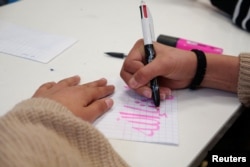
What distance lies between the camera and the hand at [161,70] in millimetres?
568

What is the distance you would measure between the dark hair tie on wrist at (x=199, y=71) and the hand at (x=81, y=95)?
0.17m

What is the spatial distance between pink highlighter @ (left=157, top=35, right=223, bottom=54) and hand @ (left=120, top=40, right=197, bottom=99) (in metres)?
0.10

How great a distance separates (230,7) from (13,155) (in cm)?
78

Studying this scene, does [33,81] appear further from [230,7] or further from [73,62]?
[230,7]

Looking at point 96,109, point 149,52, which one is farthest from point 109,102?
point 149,52

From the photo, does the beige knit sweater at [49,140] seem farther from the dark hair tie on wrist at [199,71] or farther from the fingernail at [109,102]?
the dark hair tie on wrist at [199,71]

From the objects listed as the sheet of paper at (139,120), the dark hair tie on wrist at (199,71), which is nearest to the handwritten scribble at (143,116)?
the sheet of paper at (139,120)

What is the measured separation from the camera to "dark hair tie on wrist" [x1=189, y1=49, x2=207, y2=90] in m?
0.62

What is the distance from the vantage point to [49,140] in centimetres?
40

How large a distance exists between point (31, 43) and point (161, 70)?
355 mm

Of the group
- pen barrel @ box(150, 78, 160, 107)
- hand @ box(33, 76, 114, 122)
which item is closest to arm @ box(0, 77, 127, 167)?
hand @ box(33, 76, 114, 122)

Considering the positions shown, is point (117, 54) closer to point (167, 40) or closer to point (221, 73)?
point (167, 40)

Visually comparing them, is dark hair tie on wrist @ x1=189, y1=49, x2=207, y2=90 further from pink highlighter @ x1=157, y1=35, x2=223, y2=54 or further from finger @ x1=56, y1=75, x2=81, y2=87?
finger @ x1=56, y1=75, x2=81, y2=87

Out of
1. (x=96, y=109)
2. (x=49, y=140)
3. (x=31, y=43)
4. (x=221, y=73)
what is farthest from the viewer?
(x=31, y=43)
